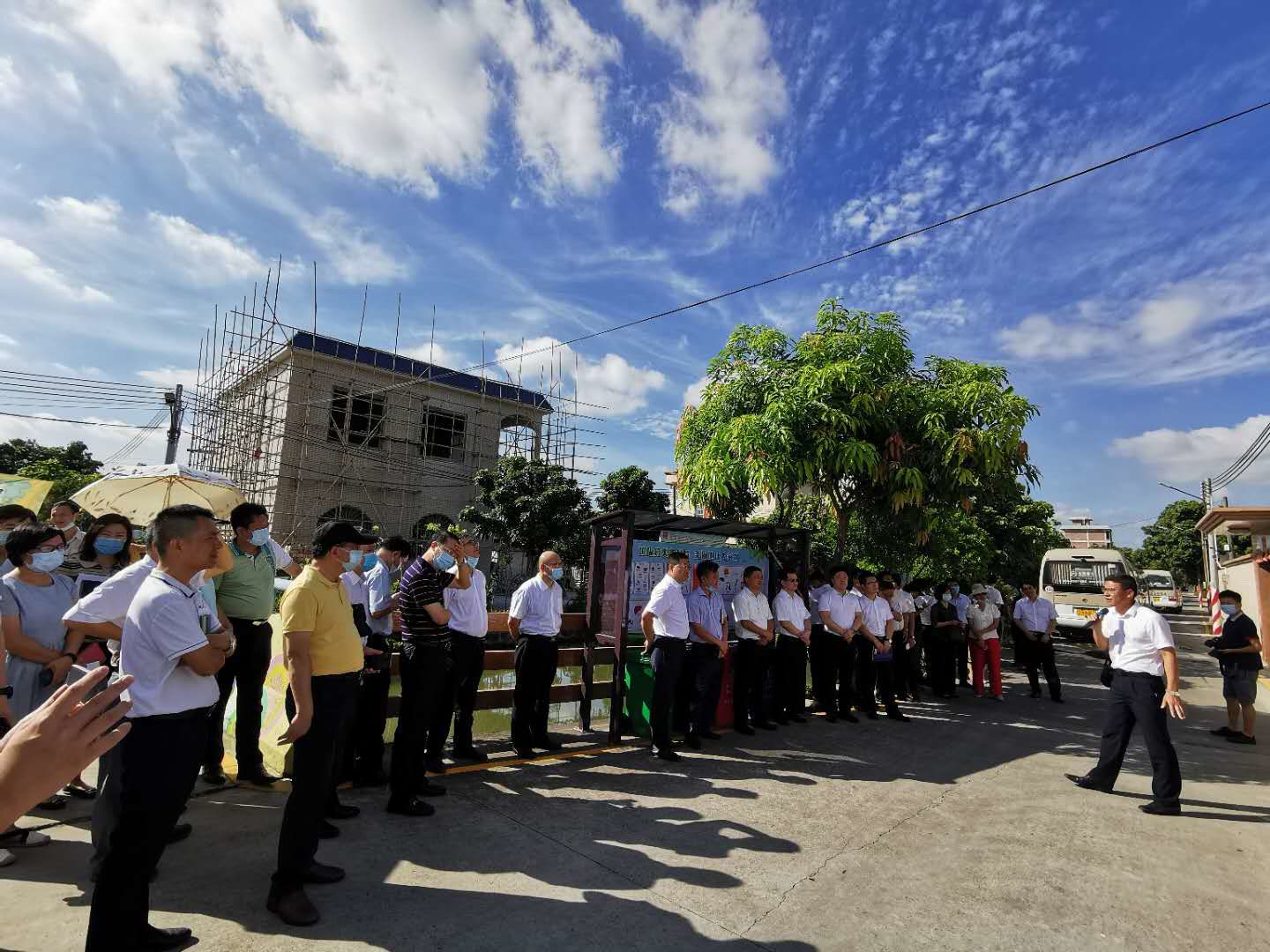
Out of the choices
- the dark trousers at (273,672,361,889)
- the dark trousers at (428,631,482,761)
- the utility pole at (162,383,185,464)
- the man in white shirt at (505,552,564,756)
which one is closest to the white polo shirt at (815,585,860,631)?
the man in white shirt at (505,552,564,756)

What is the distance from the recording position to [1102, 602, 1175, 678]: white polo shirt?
533 cm

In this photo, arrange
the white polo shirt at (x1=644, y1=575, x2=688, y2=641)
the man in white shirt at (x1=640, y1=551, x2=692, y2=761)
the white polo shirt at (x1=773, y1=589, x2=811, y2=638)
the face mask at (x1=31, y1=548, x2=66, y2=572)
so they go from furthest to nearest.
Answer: the white polo shirt at (x1=773, y1=589, x2=811, y2=638)
the white polo shirt at (x1=644, y1=575, x2=688, y2=641)
the man in white shirt at (x1=640, y1=551, x2=692, y2=761)
the face mask at (x1=31, y1=548, x2=66, y2=572)

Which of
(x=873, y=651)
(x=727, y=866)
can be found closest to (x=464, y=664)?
(x=727, y=866)

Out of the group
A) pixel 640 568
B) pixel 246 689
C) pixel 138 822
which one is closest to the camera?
pixel 138 822

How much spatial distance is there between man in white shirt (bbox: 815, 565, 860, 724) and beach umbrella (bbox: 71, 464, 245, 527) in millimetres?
7346

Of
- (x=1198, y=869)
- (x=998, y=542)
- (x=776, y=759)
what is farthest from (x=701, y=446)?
(x=998, y=542)

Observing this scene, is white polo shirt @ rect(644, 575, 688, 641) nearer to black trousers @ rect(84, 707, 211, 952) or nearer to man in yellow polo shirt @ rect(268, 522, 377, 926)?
man in yellow polo shirt @ rect(268, 522, 377, 926)

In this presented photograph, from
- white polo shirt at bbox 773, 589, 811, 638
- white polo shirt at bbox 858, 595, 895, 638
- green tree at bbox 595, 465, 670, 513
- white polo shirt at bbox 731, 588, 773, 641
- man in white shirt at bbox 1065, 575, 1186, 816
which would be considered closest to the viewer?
man in white shirt at bbox 1065, 575, 1186, 816

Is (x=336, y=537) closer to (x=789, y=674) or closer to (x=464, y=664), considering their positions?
(x=464, y=664)

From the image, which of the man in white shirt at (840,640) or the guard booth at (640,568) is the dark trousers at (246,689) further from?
the man in white shirt at (840,640)

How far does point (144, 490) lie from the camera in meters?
7.78

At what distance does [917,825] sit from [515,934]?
3.03 m

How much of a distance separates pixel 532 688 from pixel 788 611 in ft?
10.7

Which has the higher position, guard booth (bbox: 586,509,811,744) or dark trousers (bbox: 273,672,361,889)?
guard booth (bbox: 586,509,811,744)
